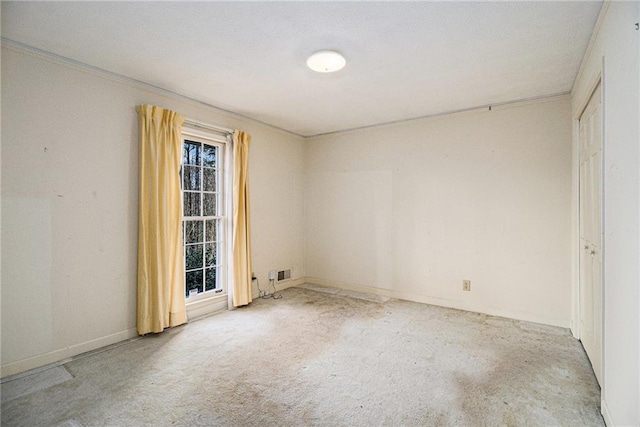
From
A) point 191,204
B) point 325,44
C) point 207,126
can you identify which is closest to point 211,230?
point 191,204

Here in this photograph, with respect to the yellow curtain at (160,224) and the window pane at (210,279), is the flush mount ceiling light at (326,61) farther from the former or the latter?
the window pane at (210,279)

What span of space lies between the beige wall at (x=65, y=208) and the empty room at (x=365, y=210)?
0.05ft

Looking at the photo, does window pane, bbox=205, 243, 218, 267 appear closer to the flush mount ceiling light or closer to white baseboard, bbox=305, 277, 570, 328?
white baseboard, bbox=305, 277, 570, 328

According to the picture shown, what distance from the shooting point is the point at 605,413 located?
185 centimetres

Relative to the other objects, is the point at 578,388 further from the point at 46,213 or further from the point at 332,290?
the point at 46,213

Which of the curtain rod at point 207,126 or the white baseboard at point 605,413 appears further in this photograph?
the curtain rod at point 207,126

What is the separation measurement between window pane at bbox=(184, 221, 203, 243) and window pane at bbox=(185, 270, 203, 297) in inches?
15.2

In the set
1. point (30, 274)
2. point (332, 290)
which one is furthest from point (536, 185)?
point (30, 274)

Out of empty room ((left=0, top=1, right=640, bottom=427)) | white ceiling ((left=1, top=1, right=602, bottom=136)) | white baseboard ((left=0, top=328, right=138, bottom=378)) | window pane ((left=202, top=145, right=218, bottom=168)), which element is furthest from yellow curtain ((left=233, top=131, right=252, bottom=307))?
white baseboard ((left=0, top=328, right=138, bottom=378))

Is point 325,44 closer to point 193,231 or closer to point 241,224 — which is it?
point 241,224

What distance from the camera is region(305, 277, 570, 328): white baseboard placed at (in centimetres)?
347

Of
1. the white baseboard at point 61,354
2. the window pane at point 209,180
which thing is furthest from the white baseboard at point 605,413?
the window pane at point 209,180

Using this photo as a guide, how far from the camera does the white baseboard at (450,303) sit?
11.4 ft

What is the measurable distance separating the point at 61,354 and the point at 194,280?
1372mm
